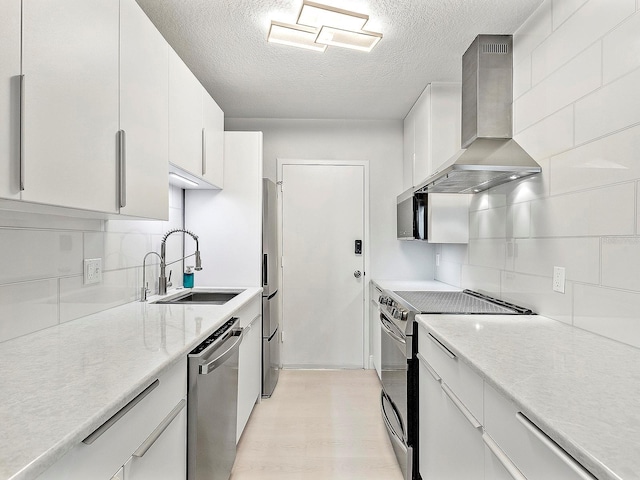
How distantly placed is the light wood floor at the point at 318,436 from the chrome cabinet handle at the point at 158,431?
1.00 meters

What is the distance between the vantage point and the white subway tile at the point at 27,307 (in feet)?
4.23

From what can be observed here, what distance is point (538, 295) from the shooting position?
1892 mm

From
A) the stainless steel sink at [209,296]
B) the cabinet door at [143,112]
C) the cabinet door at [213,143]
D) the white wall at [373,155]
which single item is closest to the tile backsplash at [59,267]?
the cabinet door at [143,112]

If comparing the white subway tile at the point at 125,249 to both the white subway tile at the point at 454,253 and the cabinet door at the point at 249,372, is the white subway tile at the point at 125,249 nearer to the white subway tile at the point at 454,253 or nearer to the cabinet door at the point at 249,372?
the cabinet door at the point at 249,372

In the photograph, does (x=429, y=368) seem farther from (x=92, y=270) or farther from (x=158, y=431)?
(x=92, y=270)

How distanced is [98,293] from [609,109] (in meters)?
2.30

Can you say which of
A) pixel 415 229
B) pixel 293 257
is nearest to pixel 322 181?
pixel 293 257

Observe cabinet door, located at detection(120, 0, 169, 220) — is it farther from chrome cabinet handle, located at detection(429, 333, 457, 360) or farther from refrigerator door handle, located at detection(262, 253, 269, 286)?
chrome cabinet handle, located at detection(429, 333, 457, 360)

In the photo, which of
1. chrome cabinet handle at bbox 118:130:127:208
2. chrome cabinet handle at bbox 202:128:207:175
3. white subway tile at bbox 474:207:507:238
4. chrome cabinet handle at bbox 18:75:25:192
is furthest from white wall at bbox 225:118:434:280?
chrome cabinet handle at bbox 18:75:25:192

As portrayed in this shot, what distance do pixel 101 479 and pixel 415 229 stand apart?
8.51ft

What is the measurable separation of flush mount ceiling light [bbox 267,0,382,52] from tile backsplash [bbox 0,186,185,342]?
1357mm

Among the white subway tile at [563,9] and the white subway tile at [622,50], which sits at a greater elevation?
the white subway tile at [563,9]

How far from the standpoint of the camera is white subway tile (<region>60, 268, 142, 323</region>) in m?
1.59

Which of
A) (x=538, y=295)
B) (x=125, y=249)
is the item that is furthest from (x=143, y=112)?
(x=538, y=295)
